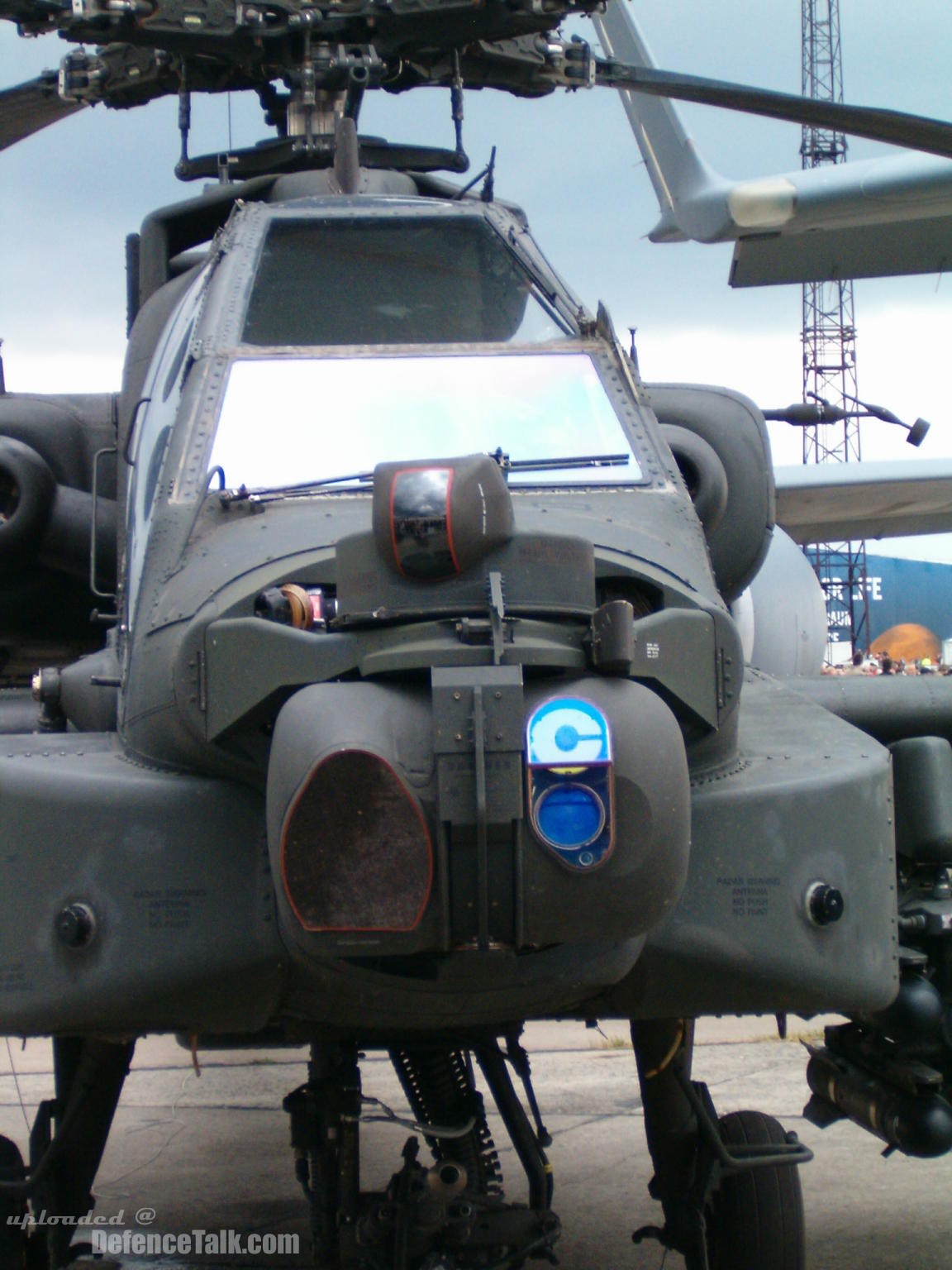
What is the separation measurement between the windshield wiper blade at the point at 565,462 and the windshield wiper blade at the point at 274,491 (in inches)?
14.2

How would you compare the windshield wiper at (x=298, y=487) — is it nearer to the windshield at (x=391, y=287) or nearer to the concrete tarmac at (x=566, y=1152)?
the windshield at (x=391, y=287)

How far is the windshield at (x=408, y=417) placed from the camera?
390 centimetres

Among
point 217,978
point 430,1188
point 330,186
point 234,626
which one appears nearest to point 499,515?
point 234,626

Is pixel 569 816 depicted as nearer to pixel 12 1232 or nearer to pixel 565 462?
pixel 565 462

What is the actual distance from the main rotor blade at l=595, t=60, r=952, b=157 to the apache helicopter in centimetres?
145

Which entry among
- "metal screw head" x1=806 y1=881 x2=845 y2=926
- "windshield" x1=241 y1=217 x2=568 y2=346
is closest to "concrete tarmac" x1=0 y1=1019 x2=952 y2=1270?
"metal screw head" x1=806 y1=881 x2=845 y2=926

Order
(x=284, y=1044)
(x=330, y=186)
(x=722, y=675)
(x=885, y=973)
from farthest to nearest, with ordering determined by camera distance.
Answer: (x=330, y=186), (x=284, y=1044), (x=885, y=973), (x=722, y=675)

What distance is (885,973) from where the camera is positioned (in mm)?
3359

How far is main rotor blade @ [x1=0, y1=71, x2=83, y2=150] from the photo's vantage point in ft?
21.5

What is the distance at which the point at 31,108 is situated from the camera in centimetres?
676

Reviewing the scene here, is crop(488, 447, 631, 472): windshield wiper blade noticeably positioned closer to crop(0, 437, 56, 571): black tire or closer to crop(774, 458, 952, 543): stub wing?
crop(0, 437, 56, 571): black tire

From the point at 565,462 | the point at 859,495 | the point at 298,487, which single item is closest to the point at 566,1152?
the point at 565,462

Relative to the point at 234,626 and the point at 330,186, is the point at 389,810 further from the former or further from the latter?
the point at 330,186

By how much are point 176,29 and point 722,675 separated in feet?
12.7
